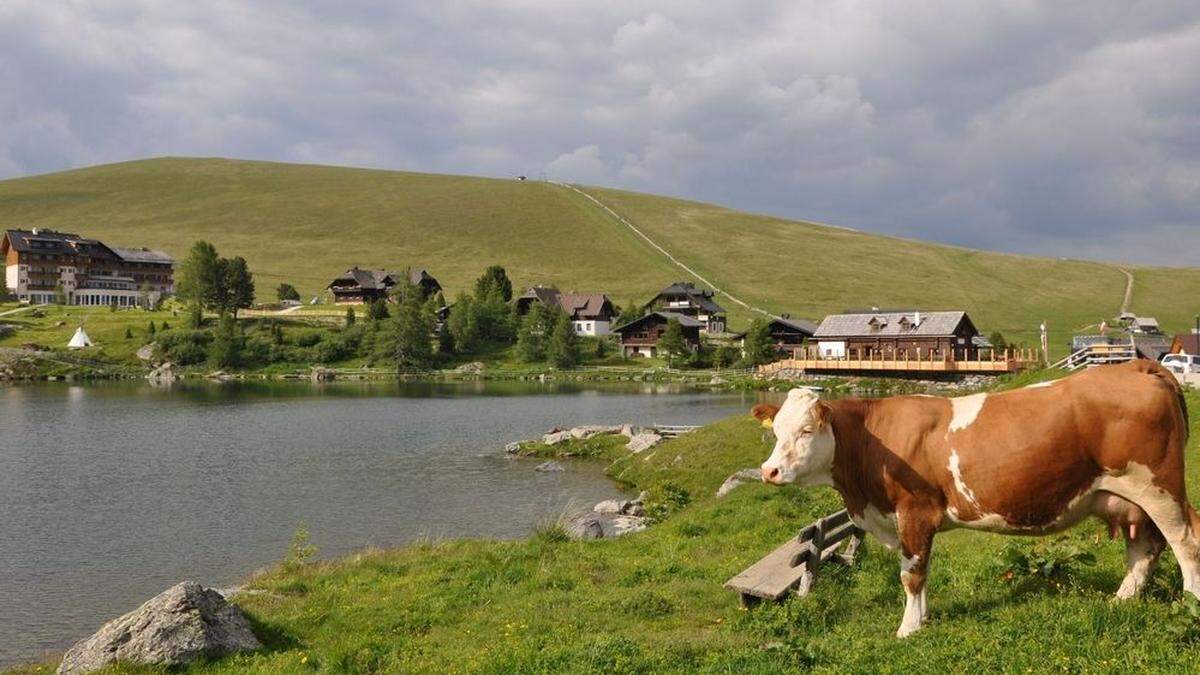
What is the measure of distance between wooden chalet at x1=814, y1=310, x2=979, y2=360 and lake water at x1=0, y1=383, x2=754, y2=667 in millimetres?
30908

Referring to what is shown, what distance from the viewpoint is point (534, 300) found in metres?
140

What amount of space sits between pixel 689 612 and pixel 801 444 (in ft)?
14.1

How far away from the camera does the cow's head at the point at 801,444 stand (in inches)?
380

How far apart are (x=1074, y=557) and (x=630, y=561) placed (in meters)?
8.38

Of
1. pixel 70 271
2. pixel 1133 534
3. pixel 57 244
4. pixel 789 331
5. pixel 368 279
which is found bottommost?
pixel 1133 534

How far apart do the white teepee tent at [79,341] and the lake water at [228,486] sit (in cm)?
4061

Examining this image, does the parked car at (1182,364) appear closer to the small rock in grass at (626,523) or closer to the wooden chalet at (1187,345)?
the wooden chalet at (1187,345)

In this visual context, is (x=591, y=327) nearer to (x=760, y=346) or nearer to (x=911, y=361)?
(x=760, y=346)

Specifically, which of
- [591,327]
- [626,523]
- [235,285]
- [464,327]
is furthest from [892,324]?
[235,285]

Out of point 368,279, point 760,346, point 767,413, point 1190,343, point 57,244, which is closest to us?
point 767,413

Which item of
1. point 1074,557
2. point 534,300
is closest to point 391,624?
point 1074,557

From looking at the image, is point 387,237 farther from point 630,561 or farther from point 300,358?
point 630,561

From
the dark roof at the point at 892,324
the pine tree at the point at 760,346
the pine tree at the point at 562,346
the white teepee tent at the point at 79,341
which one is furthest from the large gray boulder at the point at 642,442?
the white teepee tent at the point at 79,341

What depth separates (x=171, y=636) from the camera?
39.8 ft
